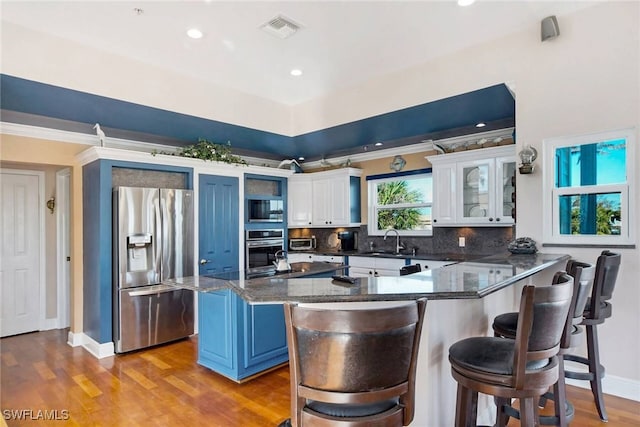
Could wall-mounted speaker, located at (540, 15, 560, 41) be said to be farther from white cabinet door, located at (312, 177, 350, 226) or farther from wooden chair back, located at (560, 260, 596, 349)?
white cabinet door, located at (312, 177, 350, 226)

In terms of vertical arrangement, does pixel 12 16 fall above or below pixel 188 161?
above

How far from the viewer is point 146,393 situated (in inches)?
120

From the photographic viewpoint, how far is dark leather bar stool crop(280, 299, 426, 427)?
1.26m

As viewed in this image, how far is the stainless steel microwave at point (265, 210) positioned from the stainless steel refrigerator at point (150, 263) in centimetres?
104

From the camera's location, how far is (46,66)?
113 inches

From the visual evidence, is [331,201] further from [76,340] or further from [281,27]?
[76,340]

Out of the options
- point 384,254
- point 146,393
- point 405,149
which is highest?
point 405,149

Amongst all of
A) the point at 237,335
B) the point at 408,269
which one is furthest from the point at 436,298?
the point at 237,335

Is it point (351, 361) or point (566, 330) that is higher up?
point (351, 361)

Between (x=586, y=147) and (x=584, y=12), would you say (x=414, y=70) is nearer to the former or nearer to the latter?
(x=584, y=12)

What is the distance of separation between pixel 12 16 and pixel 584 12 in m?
4.25

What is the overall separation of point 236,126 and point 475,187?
2954 mm

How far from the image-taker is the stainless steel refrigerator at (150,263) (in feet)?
13.4

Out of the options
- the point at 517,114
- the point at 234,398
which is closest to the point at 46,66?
the point at 234,398
